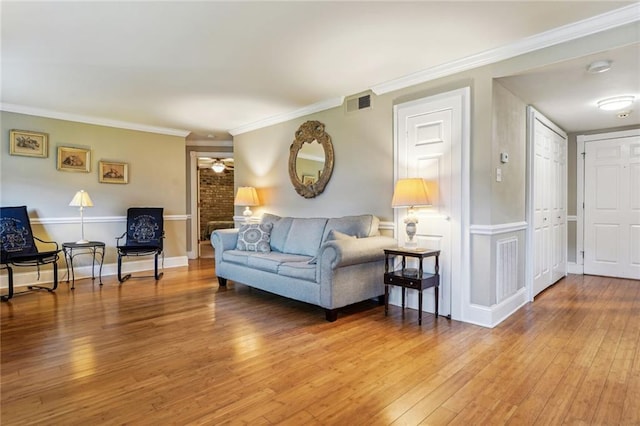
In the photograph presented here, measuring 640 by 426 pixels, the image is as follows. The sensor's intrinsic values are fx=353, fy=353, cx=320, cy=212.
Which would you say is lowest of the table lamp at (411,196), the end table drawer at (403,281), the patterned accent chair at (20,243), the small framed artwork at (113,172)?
the end table drawer at (403,281)

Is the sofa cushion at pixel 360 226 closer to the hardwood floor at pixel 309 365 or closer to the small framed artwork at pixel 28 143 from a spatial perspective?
the hardwood floor at pixel 309 365

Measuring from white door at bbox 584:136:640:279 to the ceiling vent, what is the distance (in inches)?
141

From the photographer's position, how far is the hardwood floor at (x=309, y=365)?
5.90 ft

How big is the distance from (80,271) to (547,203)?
645 cm

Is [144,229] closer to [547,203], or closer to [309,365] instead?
[309,365]

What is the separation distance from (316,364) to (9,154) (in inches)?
198

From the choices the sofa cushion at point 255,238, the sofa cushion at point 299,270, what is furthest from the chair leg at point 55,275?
the sofa cushion at point 299,270

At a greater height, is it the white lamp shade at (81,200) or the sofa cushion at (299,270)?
the white lamp shade at (81,200)

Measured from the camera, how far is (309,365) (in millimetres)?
2328

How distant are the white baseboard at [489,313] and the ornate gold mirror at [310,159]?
7.57 ft

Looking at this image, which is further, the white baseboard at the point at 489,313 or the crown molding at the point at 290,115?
the crown molding at the point at 290,115

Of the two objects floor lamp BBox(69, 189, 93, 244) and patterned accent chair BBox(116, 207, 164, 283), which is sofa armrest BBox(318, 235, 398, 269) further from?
floor lamp BBox(69, 189, 93, 244)

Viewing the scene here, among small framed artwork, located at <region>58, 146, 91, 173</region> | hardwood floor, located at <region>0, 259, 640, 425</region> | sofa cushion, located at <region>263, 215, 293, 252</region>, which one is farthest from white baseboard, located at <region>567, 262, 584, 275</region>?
small framed artwork, located at <region>58, 146, 91, 173</region>

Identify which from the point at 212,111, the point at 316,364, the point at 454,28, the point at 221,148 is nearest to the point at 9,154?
the point at 212,111
